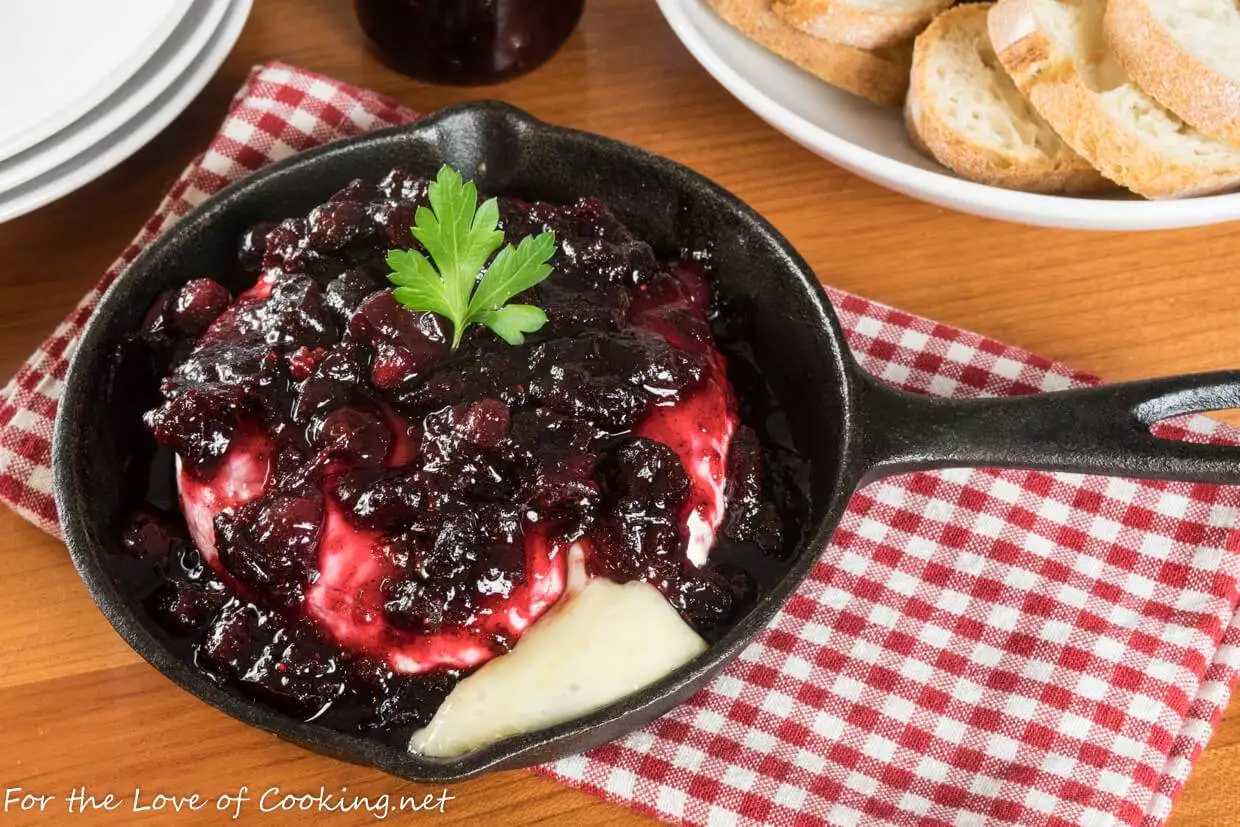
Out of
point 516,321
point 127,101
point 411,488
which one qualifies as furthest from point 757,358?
point 127,101

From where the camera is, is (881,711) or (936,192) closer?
(881,711)

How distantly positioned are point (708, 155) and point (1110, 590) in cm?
132

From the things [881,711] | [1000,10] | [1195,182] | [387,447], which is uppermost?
[1000,10]

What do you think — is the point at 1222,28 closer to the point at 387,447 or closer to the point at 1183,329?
the point at 1183,329

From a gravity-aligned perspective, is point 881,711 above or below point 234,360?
below

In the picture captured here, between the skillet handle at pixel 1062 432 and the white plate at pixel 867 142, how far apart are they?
0.60 meters

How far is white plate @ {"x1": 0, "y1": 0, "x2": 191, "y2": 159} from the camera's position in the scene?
7.52 feet

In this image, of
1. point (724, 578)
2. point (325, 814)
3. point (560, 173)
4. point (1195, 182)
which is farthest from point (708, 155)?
point (325, 814)

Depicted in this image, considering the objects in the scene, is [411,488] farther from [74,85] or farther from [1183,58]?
[1183,58]

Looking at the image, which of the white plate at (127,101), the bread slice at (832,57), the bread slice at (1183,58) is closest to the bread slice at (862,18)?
the bread slice at (832,57)

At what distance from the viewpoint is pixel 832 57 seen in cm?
269

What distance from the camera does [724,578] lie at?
6.53ft

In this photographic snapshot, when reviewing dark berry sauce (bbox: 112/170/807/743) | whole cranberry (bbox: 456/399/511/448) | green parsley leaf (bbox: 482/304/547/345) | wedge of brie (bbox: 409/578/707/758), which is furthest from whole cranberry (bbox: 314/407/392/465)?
wedge of brie (bbox: 409/578/707/758)

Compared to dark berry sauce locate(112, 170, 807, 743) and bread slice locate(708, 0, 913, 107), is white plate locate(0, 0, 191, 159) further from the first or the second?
bread slice locate(708, 0, 913, 107)
